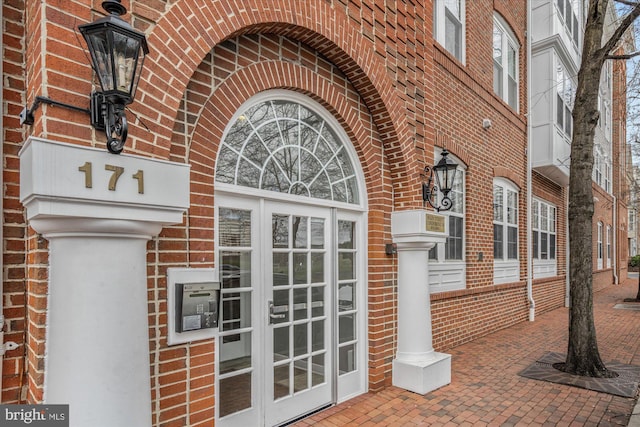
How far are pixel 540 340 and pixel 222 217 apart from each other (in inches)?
261

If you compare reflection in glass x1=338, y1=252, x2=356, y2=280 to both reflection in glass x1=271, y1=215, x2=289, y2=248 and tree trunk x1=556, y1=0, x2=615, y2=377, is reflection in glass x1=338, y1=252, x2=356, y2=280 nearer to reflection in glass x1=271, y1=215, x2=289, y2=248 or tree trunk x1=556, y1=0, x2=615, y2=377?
reflection in glass x1=271, y1=215, x2=289, y2=248

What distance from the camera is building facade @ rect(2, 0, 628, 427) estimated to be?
2133 millimetres

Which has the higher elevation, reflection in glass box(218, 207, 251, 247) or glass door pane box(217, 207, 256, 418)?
reflection in glass box(218, 207, 251, 247)

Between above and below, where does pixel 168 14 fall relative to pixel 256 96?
above

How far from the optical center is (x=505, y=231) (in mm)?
8680

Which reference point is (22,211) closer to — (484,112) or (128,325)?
(128,325)

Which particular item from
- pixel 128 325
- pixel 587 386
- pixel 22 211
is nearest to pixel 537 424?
pixel 587 386

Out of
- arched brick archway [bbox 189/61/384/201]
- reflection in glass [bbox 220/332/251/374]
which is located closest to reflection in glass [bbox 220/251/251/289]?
reflection in glass [bbox 220/332/251/374]

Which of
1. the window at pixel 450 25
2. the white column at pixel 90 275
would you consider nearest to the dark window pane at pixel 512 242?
the window at pixel 450 25

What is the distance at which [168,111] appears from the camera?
257 centimetres

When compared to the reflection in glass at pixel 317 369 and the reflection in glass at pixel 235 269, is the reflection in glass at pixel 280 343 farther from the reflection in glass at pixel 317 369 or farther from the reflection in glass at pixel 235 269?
the reflection in glass at pixel 235 269

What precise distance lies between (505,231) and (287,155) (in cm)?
648

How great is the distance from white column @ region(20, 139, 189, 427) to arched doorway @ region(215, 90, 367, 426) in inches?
42.3

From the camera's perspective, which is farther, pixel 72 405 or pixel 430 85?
pixel 430 85
